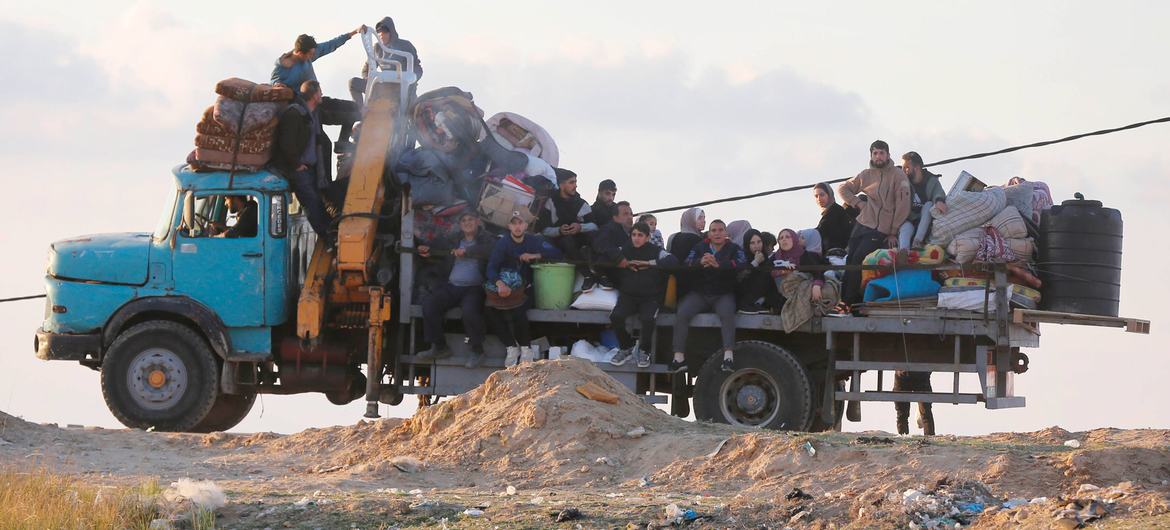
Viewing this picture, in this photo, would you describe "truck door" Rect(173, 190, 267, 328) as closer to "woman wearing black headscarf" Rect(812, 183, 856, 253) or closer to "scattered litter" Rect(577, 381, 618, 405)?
"scattered litter" Rect(577, 381, 618, 405)

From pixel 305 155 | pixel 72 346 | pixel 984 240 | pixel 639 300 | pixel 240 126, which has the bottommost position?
pixel 72 346

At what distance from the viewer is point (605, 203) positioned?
19375mm

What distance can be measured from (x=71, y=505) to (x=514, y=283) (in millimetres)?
6140

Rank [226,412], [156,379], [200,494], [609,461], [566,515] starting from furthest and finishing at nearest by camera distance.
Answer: [226,412] < [156,379] < [609,461] < [200,494] < [566,515]

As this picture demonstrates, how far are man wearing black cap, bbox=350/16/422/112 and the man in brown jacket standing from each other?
474 centimetres

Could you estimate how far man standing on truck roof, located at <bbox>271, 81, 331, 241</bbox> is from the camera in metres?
18.9

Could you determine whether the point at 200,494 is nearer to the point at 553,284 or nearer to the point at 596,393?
the point at 596,393

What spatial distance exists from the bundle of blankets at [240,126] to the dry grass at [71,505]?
5683 millimetres

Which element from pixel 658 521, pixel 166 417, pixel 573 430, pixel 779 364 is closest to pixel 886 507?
pixel 658 521

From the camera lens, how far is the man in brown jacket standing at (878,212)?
60.3 feet

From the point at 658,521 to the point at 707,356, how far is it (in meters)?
6.38

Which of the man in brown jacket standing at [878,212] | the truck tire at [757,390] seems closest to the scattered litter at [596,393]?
the truck tire at [757,390]

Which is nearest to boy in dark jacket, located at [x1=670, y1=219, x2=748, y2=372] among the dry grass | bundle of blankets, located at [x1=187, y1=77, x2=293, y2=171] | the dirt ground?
the dirt ground

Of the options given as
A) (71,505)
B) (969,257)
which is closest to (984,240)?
(969,257)
